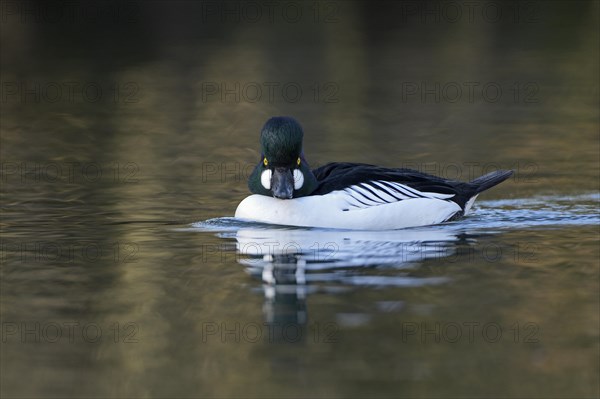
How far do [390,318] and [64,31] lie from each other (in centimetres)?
2660

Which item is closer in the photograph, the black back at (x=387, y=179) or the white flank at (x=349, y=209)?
the white flank at (x=349, y=209)

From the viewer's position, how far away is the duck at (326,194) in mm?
11477

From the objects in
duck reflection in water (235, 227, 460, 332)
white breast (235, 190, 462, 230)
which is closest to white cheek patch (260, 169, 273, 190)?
white breast (235, 190, 462, 230)

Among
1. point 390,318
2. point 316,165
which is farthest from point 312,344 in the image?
point 316,165

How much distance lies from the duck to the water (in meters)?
0.20

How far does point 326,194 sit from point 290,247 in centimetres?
113

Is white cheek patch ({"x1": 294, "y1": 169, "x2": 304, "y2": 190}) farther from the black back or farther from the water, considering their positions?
the water

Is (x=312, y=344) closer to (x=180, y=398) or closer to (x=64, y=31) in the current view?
(x=180, y=398)

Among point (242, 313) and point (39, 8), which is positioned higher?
point (39, 8)

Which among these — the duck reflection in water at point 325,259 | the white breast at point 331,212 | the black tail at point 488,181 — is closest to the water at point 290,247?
the duck reflection in water at point 325,259

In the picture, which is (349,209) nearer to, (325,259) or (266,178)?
(266,178)

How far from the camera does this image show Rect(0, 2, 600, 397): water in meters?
7.48

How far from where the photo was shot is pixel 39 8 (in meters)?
36.0

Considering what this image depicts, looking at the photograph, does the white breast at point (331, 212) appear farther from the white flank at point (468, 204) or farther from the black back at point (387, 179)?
the white flank at point (468, 204)
